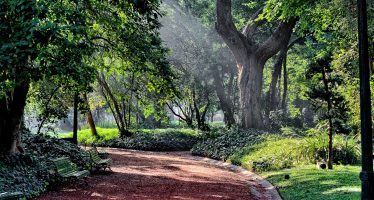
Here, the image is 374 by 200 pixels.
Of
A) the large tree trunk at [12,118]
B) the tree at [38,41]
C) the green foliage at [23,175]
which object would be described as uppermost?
the tree at [38,41]

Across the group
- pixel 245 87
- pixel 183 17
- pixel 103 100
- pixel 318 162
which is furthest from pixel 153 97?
pixel 318 162

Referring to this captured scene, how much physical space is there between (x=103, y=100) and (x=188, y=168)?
1904 cm

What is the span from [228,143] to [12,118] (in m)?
12.1

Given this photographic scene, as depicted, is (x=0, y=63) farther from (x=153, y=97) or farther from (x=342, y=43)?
(x=153, y=97)

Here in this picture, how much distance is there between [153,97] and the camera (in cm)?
3622

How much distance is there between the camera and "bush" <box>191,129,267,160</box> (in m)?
20.6

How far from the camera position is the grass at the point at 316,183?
9.67 meters

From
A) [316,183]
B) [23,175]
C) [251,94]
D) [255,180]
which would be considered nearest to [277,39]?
[251,94]

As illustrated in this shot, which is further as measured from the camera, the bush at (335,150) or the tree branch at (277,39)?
the tree branch at (277,39)

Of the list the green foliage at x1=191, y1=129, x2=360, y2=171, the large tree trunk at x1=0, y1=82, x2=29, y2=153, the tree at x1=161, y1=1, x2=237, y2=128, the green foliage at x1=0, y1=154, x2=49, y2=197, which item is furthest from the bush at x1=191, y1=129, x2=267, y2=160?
the tree at x1=161, y1=1, x2=237, y2=128

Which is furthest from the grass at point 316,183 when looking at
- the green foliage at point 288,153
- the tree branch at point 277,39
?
Answer: the tree branch at point 277,39

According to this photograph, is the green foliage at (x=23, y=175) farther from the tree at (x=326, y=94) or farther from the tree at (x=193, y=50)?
the tree at (x=193, y=50)

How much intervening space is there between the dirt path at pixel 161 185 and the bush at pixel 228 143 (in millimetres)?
4112

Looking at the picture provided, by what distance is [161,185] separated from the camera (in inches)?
483
